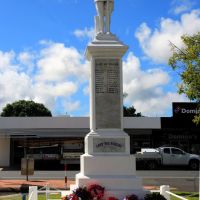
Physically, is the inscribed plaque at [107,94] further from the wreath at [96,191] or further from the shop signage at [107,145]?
the wreath at [96,191]

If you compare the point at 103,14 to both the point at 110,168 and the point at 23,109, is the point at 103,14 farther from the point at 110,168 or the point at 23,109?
the point at 23,109

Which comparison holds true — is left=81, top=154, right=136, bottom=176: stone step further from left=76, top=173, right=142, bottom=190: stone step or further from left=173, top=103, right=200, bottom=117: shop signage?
left=173, top=103, right=200, bottom=117: shop signage

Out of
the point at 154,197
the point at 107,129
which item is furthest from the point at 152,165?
the point at 154,197

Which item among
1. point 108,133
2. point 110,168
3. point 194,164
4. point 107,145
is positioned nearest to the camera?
point 110,168

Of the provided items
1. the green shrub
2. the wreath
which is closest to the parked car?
the wreath

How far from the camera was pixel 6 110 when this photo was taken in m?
78.8

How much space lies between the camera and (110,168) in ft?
46.3

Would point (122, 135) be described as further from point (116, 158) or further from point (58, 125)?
point (58, 125)

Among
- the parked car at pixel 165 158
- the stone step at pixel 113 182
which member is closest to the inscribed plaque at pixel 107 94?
the stone step at pixel 113 182

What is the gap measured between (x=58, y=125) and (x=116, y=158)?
2666 cm

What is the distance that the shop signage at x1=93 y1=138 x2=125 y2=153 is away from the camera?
1435cm

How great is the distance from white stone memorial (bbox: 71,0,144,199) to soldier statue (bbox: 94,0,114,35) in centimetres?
39

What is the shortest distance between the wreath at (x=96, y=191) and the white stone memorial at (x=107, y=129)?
42 centimetres

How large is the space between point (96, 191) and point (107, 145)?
1.72m
